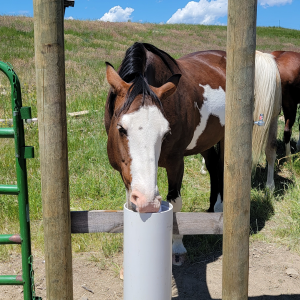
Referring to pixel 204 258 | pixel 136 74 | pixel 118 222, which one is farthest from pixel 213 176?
pixel 118 222

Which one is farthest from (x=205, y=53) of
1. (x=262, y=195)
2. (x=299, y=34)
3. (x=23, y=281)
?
(x=299, y=34)

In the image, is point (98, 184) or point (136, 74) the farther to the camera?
point (98, 184)

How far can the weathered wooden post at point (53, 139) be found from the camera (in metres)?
1.48

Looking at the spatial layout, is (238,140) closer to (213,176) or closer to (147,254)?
(147,254)

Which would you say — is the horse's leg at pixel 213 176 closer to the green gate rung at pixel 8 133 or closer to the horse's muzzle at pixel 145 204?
the horse's muzzle at pixel 145 204

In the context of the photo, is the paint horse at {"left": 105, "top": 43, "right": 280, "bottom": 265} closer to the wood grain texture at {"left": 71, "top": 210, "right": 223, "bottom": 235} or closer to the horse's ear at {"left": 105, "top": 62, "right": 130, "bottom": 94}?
the horse's ear at {"left": 105, "top": 62, "right": 130, "bottom": 94}

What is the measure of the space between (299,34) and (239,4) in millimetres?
35761

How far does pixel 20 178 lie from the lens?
1664 millimetres

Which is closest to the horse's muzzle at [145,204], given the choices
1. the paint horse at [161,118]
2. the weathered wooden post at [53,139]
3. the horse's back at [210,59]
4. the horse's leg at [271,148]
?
the paint horse at [161,118]

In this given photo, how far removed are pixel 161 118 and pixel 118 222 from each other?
634 millimetres

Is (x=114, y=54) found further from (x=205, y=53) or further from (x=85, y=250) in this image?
(x=85, y=250)

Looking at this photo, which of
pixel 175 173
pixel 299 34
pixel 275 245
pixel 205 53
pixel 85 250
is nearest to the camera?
pixel 175 173

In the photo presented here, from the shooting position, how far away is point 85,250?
10.3 ft

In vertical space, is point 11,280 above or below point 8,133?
below
